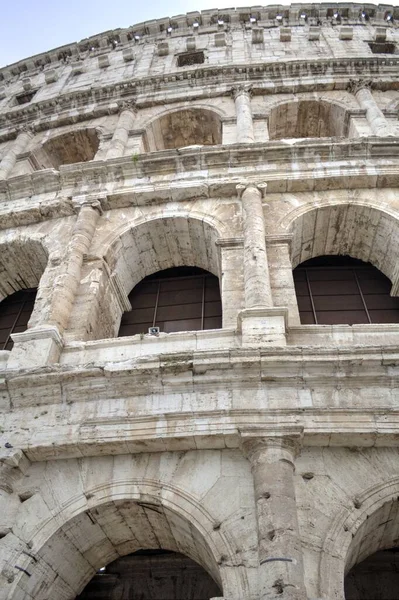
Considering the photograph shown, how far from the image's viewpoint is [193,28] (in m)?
19.0

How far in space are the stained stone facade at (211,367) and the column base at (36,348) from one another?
0.04 metres

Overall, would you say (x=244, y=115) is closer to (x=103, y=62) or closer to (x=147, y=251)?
(x=147, y=251)

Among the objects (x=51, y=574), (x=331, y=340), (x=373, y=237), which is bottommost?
(x=51, y=574)

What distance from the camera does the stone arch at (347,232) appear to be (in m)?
8.65

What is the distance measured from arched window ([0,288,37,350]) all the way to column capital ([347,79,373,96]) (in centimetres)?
1004

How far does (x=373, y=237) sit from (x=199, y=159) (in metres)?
3.78

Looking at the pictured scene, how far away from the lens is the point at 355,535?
4.65 m

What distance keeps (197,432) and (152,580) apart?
419 cm

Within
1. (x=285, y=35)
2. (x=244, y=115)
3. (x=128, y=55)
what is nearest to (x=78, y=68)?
(x=128, y=55)

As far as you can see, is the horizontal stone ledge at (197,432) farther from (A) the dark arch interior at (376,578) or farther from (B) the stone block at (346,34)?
(B) the stone block at (346,34)

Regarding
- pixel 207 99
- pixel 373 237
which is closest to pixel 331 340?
pixel 373 237

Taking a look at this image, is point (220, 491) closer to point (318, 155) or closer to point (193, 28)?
point (318, 155)

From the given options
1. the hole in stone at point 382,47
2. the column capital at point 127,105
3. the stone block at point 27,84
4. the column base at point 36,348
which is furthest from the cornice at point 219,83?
the column base at point 36,348

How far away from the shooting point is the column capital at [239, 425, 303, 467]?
498cm
